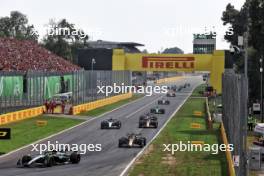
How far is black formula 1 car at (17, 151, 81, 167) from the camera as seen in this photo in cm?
3030

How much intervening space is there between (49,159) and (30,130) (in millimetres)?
18668

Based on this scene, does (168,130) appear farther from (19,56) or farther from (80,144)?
(19,56)

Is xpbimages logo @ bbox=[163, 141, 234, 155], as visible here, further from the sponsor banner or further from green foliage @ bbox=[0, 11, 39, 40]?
green foliage @ bbox=[0, 11, 39, 40]

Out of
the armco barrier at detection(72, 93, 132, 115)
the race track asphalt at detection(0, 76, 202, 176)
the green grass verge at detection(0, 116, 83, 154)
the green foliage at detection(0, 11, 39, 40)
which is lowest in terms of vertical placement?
the race track asphalt at detection(0, 76, 202, 176)

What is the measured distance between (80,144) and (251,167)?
12943 mm

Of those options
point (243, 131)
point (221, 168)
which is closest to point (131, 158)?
point (221, 168)

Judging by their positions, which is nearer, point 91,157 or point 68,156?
point 68,156

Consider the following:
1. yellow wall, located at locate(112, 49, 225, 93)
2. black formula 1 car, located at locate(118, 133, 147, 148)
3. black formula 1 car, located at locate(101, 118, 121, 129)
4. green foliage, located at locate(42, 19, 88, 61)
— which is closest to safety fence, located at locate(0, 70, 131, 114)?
black formula 1 car, located at locate(101, 118, 121, 129)

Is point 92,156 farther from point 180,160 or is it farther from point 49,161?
point 49,161

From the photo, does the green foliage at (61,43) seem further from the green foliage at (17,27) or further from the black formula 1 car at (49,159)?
the black formula 1 car at (49,159)

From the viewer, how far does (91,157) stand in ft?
117

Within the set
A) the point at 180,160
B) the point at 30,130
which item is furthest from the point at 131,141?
the point at 30,130

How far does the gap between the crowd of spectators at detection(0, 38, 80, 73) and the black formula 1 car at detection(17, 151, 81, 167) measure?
4353 centimetres

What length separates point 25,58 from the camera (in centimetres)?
9075
